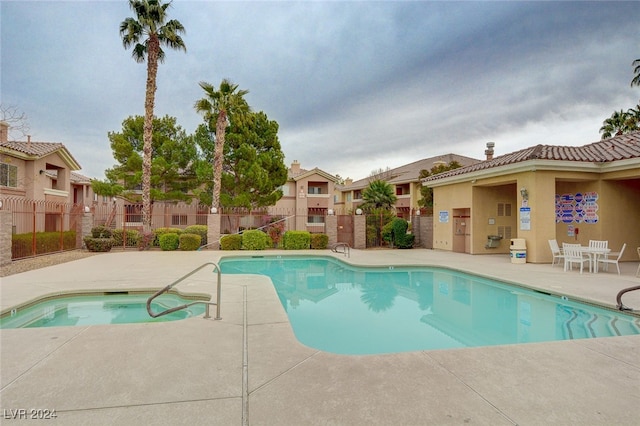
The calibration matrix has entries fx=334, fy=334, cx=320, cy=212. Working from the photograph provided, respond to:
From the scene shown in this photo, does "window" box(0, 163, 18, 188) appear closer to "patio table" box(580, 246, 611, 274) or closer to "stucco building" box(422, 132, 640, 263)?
"stucco building" box(422, 132, 640, 263)

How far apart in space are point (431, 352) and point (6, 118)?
1199 cm

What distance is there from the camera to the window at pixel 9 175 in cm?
1862

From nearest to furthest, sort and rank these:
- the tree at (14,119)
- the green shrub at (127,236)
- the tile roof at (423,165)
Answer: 1. the tree at (14,119)
2. the green shrub at (127,236)
3. the tile roof at (423,165)

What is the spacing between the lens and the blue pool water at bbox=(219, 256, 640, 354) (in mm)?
5672

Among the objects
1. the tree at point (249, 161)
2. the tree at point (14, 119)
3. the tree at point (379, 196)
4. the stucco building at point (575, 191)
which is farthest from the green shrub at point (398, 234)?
the tree at point (14, 119)

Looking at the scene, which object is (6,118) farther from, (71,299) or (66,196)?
(66,196)

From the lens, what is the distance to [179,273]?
9.77 meters

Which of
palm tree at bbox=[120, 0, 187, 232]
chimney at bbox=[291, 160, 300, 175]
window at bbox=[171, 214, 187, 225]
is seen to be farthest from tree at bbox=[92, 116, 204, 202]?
chimney at bbox=[291, 160, 300, 175]

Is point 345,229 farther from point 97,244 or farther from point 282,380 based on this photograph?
point 282,380

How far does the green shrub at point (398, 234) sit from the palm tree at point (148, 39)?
1339 cm

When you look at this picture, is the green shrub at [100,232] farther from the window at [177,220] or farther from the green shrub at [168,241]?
the window at [177,220]

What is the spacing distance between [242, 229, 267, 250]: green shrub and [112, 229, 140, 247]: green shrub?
5572mm

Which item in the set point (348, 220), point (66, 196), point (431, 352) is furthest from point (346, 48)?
point (66, 196)

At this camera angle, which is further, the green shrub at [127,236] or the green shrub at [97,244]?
the green shrub at [127,236]
